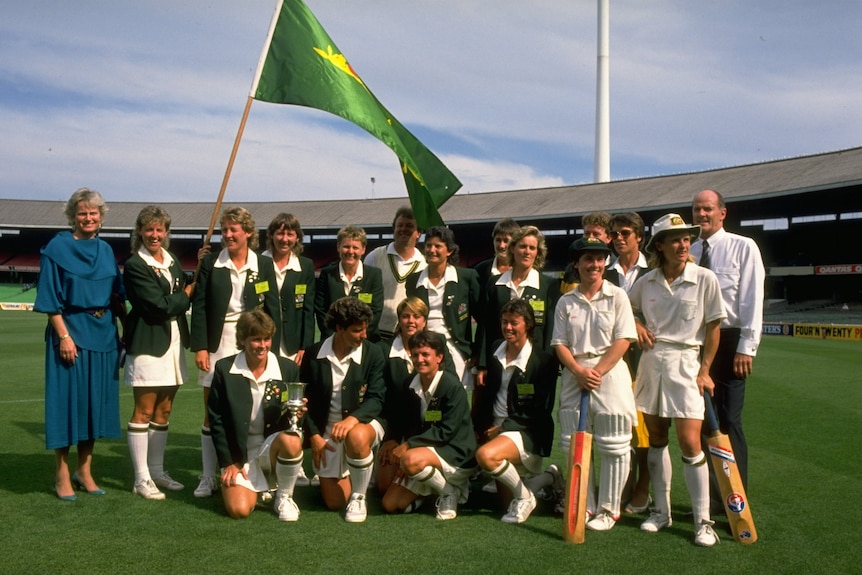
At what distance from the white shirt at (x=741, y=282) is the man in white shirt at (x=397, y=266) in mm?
2266

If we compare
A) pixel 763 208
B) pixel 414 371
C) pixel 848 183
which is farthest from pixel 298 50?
pixel 763 208

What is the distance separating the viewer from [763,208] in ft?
106

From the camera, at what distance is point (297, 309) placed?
230 inches

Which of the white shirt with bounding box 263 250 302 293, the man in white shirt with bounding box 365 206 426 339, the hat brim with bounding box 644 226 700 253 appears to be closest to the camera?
the hat brim with bounding box 644 226 700 253

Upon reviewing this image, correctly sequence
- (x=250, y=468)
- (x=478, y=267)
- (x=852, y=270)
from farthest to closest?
(x=852, y=270) → (x=478, y=267) → (x=250, y=468)

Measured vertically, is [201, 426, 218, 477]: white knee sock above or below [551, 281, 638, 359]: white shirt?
below

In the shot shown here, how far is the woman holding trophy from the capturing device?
4887mm

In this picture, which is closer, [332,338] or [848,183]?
[332,338]

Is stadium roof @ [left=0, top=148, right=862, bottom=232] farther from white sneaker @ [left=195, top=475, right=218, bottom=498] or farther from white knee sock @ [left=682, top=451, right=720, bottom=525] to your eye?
white sneaker @ [left=195, top=475, right=218, bottom=498]

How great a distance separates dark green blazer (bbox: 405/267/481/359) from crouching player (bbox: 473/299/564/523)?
513 mm

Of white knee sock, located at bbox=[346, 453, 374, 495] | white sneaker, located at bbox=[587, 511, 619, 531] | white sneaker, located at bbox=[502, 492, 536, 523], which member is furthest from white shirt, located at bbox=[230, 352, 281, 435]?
white sneaker, located at bbox=[587, 511, 619, 531]

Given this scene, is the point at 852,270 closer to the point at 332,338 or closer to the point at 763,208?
the point at 763,208

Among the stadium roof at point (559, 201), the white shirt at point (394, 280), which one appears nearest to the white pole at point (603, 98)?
the stadium roof at point (559, 201)

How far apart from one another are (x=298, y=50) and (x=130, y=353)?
2510mm
